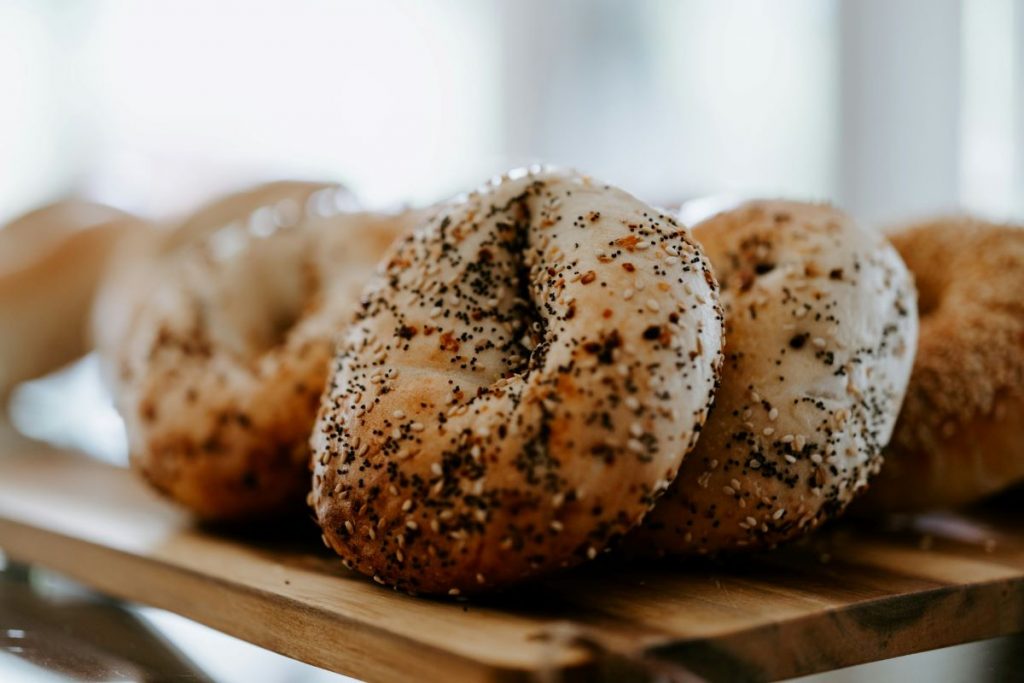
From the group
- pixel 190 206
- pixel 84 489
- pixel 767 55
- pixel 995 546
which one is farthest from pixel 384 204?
pixel 767 55

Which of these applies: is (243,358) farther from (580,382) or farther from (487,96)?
(487,96)

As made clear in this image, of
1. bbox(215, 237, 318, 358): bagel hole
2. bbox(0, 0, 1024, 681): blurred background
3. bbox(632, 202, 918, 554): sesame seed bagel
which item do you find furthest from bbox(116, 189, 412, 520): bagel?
bbox(0, 0, 1024, 681): blurred background

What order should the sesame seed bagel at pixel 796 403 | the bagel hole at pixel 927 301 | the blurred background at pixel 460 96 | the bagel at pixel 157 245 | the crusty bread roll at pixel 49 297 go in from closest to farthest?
the sesame seed bagel at pixel 796 403, the bagel hole at pixel 927 301, the bagel at pixel 157 245, the crusty bread roll at pixel 49 297, the blurred background at pixel 460 96

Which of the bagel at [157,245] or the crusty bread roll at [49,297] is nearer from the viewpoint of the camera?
the bagel at [157,245]

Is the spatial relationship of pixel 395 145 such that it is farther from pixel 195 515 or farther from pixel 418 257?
pixel 418 257

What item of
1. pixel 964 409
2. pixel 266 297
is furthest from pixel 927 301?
pixel 266 297

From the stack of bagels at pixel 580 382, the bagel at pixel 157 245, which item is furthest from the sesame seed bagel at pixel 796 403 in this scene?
the bagel at pixel 157 245

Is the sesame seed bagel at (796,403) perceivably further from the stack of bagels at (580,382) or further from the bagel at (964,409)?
the bagel at (964,409)
